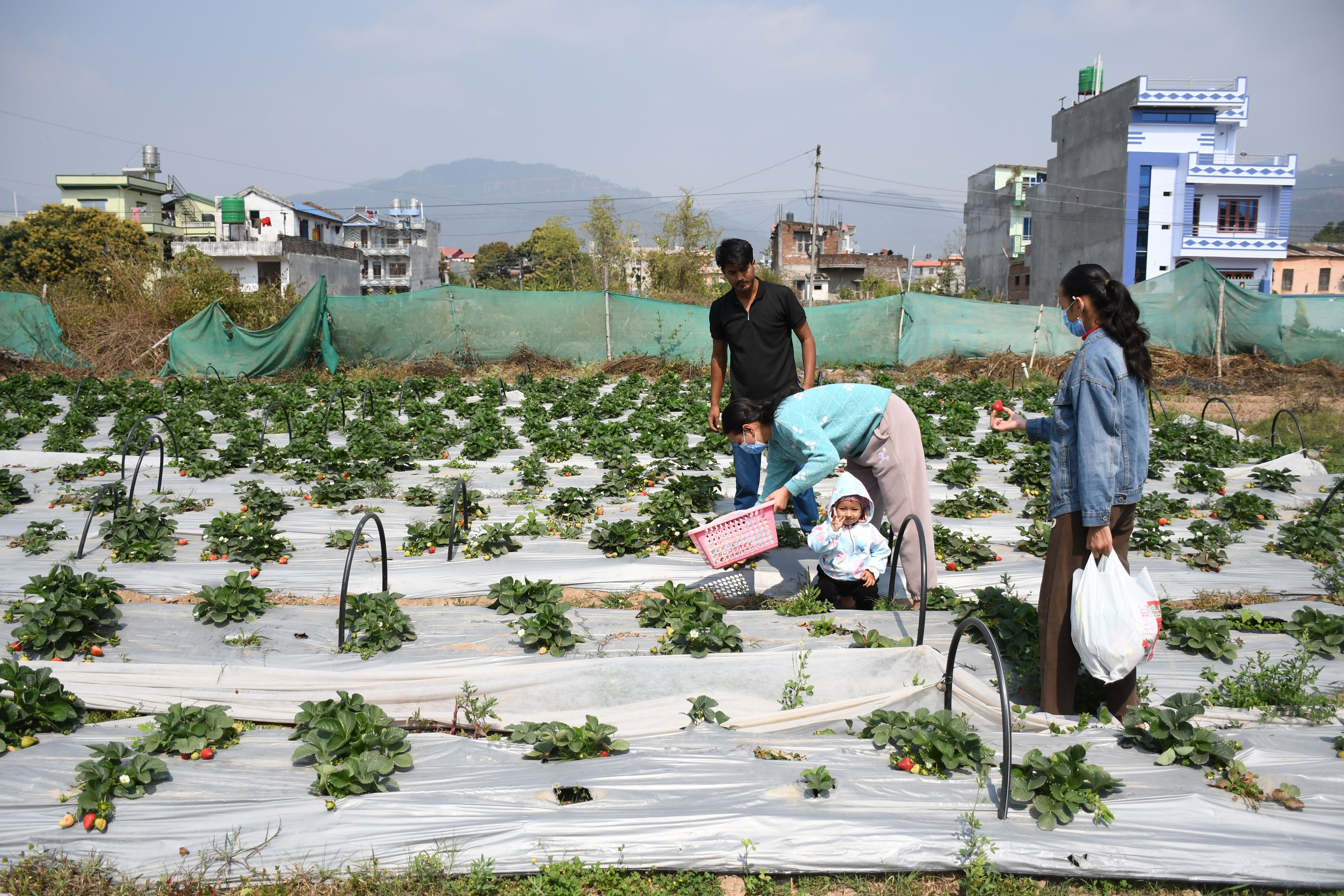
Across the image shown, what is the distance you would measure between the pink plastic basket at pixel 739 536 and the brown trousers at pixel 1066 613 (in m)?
1.44

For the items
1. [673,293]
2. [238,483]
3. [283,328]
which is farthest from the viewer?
[673,293]

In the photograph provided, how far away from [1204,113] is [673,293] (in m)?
25.8

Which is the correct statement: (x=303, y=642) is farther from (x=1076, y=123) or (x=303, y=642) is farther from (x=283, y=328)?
(x=1076, y=123)

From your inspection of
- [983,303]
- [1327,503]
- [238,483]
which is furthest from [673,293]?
[1327,503]

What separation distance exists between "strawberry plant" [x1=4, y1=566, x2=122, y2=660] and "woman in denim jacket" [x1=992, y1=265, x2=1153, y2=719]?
453cm

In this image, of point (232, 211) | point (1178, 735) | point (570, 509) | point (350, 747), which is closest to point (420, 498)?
point (570, 509)

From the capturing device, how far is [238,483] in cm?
724

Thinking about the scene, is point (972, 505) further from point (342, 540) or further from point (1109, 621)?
point (342, 540)

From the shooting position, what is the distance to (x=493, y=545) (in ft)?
18.7

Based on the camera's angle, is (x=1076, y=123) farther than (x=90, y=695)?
Yes

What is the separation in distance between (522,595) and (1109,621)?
286 cm

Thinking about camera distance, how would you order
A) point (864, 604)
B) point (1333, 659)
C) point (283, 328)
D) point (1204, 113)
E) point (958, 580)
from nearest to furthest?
point (1333, 659) < point (864, 604) < point (958, 580) < point (283, 328) < point (1204, 113)

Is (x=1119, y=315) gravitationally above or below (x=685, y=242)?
below

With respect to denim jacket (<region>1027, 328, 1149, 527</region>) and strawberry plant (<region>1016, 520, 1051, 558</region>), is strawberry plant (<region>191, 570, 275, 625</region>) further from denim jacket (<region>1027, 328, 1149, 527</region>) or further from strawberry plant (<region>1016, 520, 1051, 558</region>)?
strawberry plant (<region>1016, 520, 1051, 558</region>)
